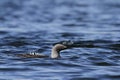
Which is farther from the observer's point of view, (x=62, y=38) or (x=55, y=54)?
(x=62, y=38)

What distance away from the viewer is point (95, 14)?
4941 centimetres

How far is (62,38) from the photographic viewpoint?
3366cm

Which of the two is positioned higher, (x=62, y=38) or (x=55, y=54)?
(x=62, y=38)

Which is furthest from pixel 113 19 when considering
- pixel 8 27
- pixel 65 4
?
pixel 65 4

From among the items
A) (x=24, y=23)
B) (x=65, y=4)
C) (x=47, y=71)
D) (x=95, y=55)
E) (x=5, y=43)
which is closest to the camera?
(x=47, y=71)

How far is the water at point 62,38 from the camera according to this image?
2283cm

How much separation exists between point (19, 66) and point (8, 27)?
50.2ft

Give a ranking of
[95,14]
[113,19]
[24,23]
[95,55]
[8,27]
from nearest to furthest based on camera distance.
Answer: [95,55]
[8,27]
[24,23]
[113,19]
[95,14]

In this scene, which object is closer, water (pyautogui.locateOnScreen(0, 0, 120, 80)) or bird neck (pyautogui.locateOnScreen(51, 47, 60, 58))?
water (pyautogui.locateOnScreen(0, 0, 120, 80))

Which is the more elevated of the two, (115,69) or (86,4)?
(86,4)

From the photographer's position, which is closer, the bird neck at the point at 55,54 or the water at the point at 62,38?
the water at the point at 62,38

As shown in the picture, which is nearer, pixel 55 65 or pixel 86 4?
pixel 55 65

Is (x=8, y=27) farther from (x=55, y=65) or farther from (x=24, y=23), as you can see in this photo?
(x=55, y=65)

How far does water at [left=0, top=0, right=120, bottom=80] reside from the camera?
22828 millimetres
